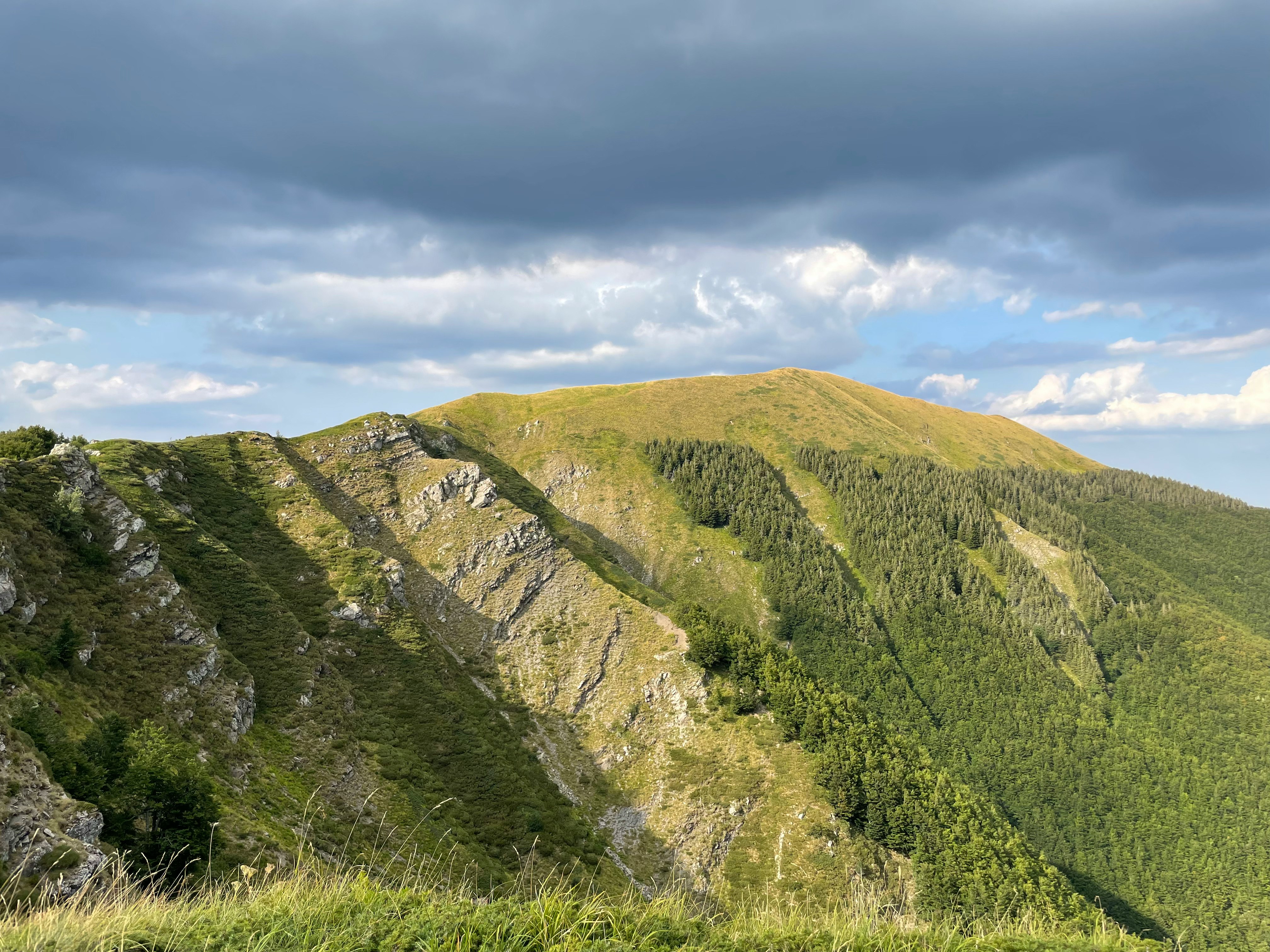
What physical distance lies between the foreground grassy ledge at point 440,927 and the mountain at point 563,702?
61.8 inches

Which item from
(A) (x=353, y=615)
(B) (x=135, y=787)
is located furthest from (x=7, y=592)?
(A) (x=353, y=615)

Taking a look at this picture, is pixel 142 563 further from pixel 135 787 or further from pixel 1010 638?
pixel 1010 638

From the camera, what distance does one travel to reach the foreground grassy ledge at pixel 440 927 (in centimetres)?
919

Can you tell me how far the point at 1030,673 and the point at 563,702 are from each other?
405 feet

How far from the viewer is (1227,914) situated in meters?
105

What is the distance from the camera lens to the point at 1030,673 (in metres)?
139

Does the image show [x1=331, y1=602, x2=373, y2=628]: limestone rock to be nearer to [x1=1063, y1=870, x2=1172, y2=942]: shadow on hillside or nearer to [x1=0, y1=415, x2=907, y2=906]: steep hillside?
[x1=0, y1=415, x2=907, y2=906]: steep hillside

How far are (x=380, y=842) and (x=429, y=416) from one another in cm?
16283

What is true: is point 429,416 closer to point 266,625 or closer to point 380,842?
point 266,625

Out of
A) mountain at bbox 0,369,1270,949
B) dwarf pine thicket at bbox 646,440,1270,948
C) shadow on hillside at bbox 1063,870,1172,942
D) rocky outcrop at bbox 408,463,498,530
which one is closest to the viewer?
mountain at bbox 0,369,1270,949

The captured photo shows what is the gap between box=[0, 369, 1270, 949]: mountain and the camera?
3475 centimetres

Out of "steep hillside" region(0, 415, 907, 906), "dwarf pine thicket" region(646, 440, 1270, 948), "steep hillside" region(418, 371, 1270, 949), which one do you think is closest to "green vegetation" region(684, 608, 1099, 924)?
"dwarf pine thicket" region(646, 440, 1270, 948)

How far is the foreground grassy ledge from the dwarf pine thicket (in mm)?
58719

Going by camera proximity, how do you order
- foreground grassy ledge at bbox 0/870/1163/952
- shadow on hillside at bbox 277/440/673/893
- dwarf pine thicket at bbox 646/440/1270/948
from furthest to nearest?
dwarf pine thicket at bbox 646/440/1270/948 → shadow on hillside at bbox 277/440/673/893 → foreground grassy ledge at bbox 0/870/1163/952
